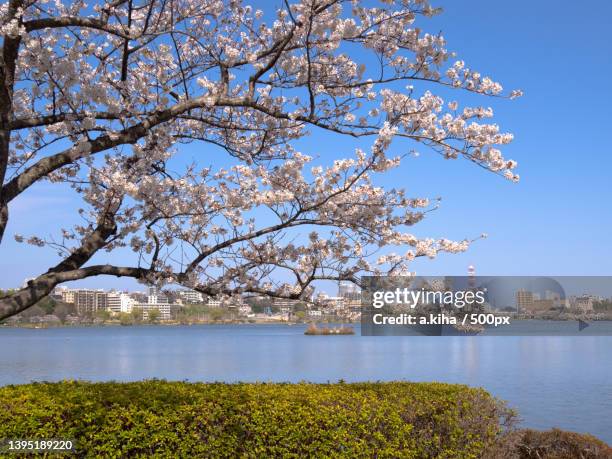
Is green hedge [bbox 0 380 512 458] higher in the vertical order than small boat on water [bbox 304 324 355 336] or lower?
higher

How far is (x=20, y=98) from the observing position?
6777 mm

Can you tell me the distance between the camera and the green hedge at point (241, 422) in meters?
5.93

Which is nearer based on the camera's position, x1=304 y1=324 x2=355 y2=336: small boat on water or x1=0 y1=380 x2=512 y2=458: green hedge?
x1=0 y1=380 x2=512 y2=458: green hedge

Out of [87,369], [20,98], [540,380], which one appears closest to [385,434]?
[20,98]

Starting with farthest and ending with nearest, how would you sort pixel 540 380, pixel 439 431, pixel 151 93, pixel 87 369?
pixel 87 369, pixel 540 380, pixel 151 93, pixel 439 431

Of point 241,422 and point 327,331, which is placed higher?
point 241,422

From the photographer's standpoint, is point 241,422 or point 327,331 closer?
point 241,422

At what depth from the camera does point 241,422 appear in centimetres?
615

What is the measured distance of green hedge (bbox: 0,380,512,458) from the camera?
593 cm

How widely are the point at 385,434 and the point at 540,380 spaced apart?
939 inches

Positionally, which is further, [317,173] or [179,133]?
[179,133]

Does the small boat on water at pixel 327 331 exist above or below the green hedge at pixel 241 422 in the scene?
below

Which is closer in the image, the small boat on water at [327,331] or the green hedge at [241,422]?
the green hedge at [241,422]

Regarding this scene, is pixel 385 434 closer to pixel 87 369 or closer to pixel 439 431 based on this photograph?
pixel 439 431
